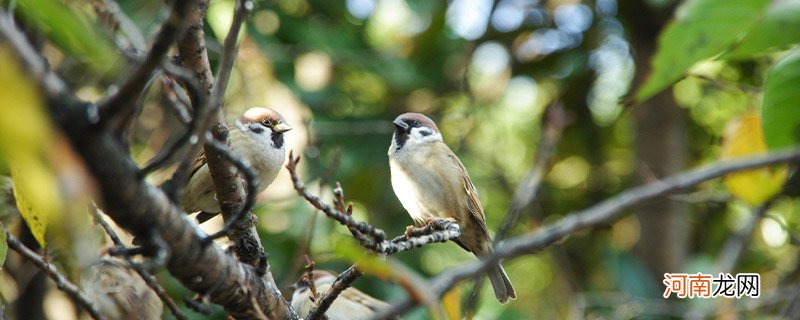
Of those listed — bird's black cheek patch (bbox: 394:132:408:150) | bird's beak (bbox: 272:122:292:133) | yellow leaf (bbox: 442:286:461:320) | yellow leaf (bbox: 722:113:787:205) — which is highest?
yellow leaf (bbox: 722:113:787:205)

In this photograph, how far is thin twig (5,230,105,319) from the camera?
1.81 meters

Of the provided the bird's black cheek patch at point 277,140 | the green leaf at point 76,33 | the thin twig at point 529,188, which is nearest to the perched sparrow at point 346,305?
the bird's black cheek patch at point 277,140

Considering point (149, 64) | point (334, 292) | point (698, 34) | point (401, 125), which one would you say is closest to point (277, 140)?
point (401, 125)

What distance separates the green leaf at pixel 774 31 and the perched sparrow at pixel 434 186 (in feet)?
5.80

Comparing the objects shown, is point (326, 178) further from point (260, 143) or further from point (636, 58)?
point (636, 58)

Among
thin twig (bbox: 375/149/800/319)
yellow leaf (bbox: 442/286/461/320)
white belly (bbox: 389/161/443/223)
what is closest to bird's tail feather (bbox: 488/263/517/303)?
white belly (bbox: 389/161/443/223)

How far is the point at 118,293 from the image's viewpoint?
3.53m

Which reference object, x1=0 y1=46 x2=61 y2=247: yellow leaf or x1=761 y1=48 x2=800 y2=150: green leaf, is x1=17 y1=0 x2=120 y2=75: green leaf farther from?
x1=761 y1=48 x2=800 y2=150: green leaf

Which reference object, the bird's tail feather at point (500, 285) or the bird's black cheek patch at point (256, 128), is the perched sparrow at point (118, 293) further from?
the bird's tail feather at point (500, 285)

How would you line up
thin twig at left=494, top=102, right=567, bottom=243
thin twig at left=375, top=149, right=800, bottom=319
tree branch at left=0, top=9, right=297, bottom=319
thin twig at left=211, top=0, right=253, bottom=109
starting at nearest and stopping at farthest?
thin twig at left=375, top=149, right=800, bottom=319 → tree branch at left=0, top=9, right=297, bottom=319 → thin twig at left=211, top=0, right=253, bottom=109 → thin twig at left=494, top=102, right=567, bottom=243

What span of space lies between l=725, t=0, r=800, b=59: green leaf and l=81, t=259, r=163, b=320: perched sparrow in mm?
2152

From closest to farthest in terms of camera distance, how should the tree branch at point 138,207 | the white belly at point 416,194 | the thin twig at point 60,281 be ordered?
the tree branch at point 138,207, the thin twig at point 60,281, the white belly at point 416,194

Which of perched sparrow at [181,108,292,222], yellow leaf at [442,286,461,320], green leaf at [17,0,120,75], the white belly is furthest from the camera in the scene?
the white belly

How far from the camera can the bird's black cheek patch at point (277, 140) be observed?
3332 mm
